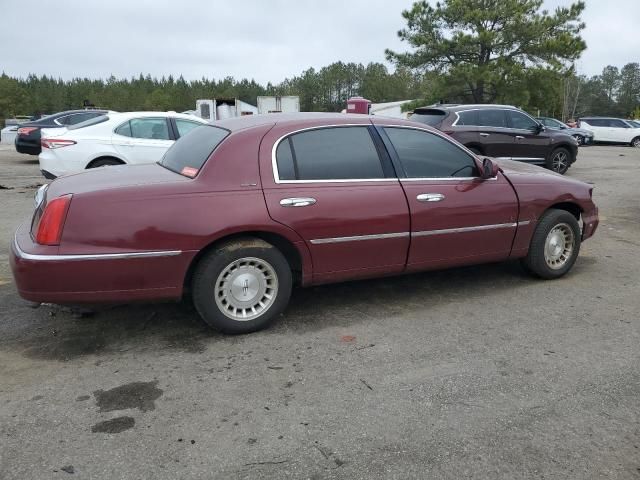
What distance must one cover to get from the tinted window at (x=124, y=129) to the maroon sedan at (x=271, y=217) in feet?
15.6

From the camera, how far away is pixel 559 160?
1344 centimetres

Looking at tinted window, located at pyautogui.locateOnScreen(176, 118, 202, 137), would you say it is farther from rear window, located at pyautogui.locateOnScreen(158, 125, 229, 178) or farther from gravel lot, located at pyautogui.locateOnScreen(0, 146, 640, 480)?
gravel lot, located at pyautogui.locateOnScreen(0, 146, 640, 480)

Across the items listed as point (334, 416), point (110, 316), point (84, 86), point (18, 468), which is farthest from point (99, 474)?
point (84, 86)

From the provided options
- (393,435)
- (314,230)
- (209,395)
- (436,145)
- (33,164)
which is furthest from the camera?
(33,164)

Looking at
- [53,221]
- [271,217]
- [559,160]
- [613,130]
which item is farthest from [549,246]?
[613,130]

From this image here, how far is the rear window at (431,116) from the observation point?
38.4 ft

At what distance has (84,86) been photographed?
348 feet

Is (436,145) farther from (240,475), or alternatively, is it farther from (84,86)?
(84,86)

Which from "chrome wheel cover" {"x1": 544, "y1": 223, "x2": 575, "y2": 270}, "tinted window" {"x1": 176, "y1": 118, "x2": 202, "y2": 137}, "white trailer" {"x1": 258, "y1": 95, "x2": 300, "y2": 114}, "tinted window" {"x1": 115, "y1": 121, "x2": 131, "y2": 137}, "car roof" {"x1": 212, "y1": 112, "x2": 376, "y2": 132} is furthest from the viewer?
"white trailer" {"x1": 258, "y1": 95, "x2": 300, "y2": 114}

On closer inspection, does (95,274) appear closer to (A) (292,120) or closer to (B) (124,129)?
(A) (292,120)

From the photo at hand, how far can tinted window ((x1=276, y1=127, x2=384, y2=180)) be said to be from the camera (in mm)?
4160

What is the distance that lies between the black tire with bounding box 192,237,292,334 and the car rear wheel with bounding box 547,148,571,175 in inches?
431

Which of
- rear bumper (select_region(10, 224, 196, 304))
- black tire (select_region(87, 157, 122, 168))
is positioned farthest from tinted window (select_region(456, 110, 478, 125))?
rear bumper (select_region(10, 224, 196, 304))

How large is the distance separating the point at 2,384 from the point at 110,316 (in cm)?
112
